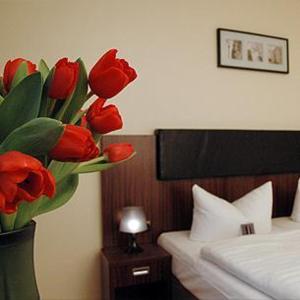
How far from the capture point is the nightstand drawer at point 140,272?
2.00 m

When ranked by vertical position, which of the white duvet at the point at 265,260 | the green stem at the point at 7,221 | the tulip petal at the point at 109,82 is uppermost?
the tulip petal at the point at 109,82

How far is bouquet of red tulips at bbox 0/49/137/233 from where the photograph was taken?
0.35 m

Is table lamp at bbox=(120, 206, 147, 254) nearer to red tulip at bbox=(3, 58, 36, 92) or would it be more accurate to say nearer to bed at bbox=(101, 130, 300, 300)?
bed at bbox=(101, 130, 300, 300)

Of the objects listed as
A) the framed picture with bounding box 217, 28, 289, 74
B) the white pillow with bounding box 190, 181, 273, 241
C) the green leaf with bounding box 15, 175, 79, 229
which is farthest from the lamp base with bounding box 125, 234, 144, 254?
the green leaf with bounding box 15, 175, 79, 229

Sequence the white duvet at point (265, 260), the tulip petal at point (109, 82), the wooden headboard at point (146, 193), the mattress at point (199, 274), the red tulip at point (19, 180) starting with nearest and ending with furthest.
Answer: the red tulip at point (19, 180)
the tulip petal at point (109, 82)
the white duvet at point (265, 260)
the mattress at point (199, 274)
the wooden headboard at point (146, 193)

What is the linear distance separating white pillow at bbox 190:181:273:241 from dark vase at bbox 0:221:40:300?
1.84 metres

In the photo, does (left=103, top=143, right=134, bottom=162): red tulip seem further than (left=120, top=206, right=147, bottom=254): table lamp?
No

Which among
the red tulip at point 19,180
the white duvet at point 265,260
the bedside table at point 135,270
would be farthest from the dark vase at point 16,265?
the bedside table at point 135,270

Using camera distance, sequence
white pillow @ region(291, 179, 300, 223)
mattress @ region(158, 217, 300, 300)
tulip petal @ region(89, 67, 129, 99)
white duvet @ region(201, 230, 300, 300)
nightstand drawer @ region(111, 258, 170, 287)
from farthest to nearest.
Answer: white pillow @ region(291, 179, 300, 223), nightstand drawer @ region(111, 258, 170, 287), mattress @ region(158, 217, 300, 300), white duvet @ region(201, 230, 300, 300), tulip petal @ region(89, 67, 129, 99)

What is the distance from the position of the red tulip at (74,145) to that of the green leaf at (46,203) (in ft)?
0.36

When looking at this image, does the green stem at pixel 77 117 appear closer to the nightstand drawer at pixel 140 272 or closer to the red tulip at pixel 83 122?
the red tulip at pixel 83 122

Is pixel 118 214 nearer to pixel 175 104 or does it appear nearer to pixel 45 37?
pixel 175 104

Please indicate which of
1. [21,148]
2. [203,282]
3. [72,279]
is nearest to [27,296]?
[21,148]

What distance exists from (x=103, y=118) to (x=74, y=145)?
0.32ft
